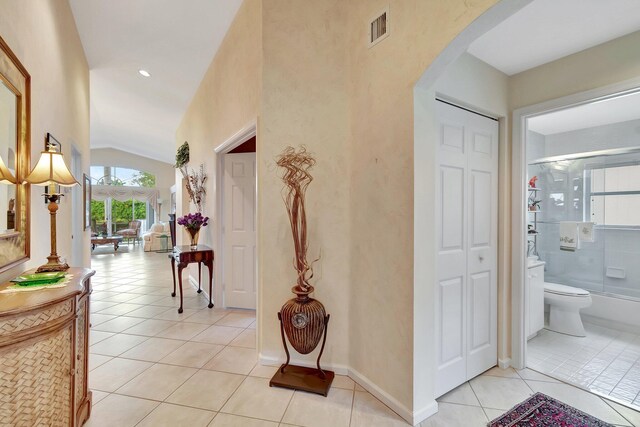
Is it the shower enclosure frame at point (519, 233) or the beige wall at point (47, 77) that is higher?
the beige wall at point (47, 77)

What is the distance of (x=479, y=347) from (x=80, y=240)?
16.5 feet

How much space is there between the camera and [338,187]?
2.36 metres

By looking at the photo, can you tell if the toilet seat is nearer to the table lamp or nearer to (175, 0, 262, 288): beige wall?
(175, 0, 262, 288): beige wall

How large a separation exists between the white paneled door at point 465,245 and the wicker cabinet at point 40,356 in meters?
2.14

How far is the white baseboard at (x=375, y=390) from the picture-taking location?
178 cm

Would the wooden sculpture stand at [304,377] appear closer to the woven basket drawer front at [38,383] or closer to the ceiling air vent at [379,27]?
the woven basket drawer front at [38,383]

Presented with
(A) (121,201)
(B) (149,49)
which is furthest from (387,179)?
(A) (121,201)

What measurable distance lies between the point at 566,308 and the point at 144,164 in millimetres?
13927

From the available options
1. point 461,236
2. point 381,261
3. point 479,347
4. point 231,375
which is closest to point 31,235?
point 231,375

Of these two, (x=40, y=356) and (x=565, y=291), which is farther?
(x=565, y=291)

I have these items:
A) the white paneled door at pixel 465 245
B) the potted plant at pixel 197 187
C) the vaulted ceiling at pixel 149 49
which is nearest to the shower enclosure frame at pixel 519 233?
the white paneled door at pixel 465 245

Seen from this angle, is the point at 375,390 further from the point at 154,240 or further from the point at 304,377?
the point at 154,240

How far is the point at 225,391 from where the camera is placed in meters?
2.11

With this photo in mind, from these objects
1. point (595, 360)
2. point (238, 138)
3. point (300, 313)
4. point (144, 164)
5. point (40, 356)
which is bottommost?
point (595, 360)
